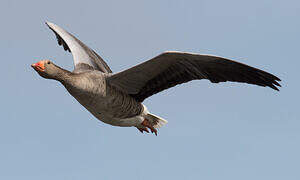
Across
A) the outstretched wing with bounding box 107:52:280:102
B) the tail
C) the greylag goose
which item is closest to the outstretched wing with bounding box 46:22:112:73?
the greylag goose

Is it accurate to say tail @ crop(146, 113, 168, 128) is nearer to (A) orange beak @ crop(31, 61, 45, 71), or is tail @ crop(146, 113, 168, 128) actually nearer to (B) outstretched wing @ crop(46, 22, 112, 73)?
(B) outstretched wing @ crop(46, 22, 112, 73)

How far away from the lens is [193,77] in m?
14.2

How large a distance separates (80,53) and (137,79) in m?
2.98

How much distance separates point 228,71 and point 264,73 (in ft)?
2.85

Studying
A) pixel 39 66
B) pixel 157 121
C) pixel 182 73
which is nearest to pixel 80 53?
pixel 157 121

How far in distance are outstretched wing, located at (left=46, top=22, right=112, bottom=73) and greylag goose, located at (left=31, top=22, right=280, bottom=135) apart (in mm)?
681

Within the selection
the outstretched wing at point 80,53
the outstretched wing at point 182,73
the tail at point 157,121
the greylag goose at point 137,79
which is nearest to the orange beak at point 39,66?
the greylag goose at point 137,79

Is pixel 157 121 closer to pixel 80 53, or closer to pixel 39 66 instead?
pixel 80 53

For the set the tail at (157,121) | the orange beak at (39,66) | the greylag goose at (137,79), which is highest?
the orange beak at (39,66)

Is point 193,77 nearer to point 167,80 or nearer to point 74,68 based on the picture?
point 167,80

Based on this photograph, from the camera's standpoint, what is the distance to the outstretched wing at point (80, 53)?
16280 mm

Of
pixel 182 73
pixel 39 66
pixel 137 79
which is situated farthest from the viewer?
pixel 137 79

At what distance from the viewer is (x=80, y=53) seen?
16.9 meters

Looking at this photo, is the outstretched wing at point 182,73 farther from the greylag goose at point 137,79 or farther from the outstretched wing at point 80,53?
the outstretched wing at point 80,53
